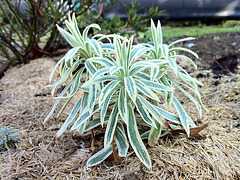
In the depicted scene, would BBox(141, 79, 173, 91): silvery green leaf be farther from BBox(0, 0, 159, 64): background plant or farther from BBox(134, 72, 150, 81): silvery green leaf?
BBox(0, 0, 159, 64): background plant

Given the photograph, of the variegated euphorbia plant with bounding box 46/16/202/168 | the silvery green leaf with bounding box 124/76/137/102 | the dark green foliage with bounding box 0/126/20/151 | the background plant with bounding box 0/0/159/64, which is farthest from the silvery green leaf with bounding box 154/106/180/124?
the background plant with bounding box 0/0/159/64

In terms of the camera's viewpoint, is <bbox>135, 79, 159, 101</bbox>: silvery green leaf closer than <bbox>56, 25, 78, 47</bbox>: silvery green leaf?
Yes

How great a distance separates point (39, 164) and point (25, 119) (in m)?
0.59

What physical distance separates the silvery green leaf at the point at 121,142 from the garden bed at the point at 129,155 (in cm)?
6

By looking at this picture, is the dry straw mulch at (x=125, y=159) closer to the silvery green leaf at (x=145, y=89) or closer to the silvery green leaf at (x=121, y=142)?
the silvery green leaf at (x=121, y=142)

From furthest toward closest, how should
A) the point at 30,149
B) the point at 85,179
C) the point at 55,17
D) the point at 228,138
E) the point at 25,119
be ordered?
1. the point at 55,17
2. the point at 25,119
3. the point at 228,138
4. the point at 30,149
5. the point at 85,179

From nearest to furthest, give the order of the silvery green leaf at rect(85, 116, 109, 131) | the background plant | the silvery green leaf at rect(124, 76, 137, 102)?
the silvery green leaf at rect(124, 76, 137, 102)
the silvery green leaf at rect(85, 116, 109, 131)
the background plant

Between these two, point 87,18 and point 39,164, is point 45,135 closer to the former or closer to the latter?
point 39,164

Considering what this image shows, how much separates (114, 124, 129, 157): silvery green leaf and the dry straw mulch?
0.06m

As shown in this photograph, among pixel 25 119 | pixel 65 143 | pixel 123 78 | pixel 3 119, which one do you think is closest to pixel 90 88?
pixel 123 78

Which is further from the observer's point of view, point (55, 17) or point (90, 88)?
point (55, 17)

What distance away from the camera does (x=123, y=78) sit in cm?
121

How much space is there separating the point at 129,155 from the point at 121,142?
9 cm

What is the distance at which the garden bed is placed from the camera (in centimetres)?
125
